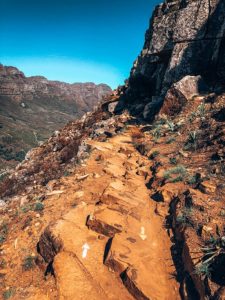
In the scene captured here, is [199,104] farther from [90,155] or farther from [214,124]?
[90,155]

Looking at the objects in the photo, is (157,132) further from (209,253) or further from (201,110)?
(209,253)

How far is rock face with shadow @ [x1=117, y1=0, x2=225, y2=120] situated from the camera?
18.2 meters

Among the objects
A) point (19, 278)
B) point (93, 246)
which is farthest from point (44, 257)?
point (93, 246)

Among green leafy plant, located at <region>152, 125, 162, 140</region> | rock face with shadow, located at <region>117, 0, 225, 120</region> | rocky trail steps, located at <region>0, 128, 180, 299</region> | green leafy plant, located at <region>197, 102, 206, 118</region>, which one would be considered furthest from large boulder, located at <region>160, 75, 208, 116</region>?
rocky trail steps, located at <region>0, 128, 180, 299</region>

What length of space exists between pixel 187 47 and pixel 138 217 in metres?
15.3

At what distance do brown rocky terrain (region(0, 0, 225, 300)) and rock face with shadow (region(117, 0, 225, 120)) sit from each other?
32cm

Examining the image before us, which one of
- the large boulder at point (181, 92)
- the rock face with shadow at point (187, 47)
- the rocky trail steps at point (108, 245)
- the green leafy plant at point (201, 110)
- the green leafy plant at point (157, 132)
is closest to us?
the rocky trail steps at point (108, 245)

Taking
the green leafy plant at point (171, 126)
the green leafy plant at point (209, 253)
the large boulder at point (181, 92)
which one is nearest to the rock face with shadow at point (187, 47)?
the large boulder at point (181, 92)

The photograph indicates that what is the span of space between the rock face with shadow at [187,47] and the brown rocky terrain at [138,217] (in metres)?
0.32

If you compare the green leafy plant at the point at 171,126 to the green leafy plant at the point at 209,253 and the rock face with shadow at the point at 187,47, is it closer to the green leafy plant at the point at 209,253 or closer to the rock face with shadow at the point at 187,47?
the rock face with shadow at the point at 187,47

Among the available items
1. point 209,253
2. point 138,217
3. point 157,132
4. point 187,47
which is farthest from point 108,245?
point 187,47

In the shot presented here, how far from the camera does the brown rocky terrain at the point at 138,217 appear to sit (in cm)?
600

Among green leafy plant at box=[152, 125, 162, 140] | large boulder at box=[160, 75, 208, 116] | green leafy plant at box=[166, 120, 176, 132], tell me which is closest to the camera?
green leafy plant at box=[166, 120, 176, 132]

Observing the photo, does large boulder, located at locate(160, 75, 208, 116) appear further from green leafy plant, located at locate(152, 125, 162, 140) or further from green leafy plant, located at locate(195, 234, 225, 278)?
green leafy plant, located at locate(195, 234, 225, 278)
